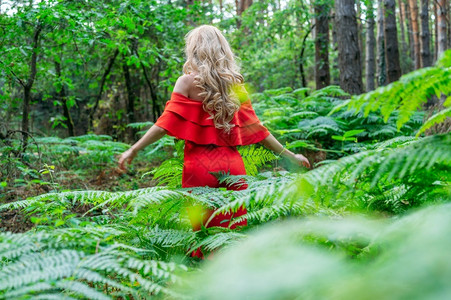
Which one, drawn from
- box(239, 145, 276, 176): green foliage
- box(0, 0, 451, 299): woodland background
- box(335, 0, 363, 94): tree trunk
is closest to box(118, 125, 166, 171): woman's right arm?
box(0, 0, 451, 299): woodland background

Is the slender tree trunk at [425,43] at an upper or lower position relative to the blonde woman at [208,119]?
upper

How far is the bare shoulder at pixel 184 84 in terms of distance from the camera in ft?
9.94

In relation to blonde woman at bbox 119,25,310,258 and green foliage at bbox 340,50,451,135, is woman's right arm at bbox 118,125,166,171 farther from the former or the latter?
green foliage at bbox 340,50,451,135

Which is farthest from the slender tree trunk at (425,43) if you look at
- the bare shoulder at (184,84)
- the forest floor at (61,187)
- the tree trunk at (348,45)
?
the bare shoulder at (184,84)

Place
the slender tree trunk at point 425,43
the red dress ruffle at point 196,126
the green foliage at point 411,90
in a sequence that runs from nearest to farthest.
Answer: the green foliage at point 411,90 < the red dress ruffle at point 196,126 < the slender tree trunk at point 425,43

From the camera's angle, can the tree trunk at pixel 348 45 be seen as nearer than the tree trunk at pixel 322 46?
Yes

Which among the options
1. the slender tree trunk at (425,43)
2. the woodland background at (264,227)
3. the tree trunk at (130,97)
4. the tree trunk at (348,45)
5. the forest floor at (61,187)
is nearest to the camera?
the woodland background at (264,227)

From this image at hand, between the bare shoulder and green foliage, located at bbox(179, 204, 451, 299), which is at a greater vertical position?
the bare shoulder

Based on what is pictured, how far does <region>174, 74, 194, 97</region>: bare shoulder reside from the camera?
303 centimetres

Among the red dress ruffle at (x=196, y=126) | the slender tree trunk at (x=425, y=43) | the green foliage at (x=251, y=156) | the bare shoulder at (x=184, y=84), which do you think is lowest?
the green foliage at (x=251, y=156)

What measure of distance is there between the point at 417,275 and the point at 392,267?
9cm

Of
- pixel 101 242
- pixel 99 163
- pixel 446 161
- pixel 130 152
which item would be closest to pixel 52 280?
pixel 101 242

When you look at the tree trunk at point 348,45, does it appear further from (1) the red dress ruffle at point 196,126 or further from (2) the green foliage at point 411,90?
(2) the green foliage at point 411,90

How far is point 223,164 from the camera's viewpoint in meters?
3.02
